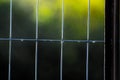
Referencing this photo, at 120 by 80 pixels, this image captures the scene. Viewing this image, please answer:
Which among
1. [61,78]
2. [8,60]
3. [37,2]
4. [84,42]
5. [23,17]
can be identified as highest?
[37,2]

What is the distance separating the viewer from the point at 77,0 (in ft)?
7.91

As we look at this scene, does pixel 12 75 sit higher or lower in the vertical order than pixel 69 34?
lower

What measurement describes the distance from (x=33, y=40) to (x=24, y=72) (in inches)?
12.4

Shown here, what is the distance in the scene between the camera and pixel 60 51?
2350mm

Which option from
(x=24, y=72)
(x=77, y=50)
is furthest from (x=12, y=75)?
(x=77, y=50)

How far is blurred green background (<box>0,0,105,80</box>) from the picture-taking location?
230 centimetres

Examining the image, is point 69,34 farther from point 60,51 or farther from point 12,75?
point 12,75

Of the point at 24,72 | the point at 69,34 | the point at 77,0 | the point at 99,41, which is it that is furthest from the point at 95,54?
the point at 24,72

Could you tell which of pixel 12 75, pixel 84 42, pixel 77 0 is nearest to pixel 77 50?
pixel 84 42

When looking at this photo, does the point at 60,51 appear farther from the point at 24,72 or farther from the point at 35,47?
the point at 24,72

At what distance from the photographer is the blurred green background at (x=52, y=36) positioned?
230 cm

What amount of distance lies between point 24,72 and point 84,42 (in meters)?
0.65

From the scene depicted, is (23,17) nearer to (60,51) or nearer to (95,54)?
(60,51)

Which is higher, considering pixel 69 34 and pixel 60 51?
pixel 69 34
